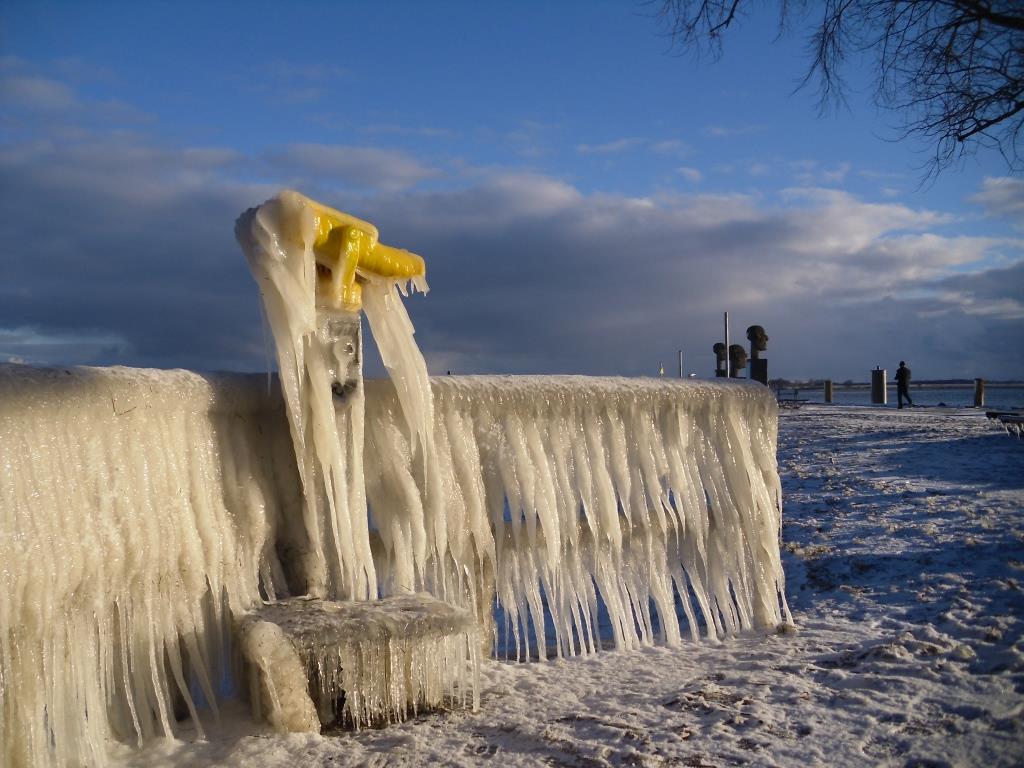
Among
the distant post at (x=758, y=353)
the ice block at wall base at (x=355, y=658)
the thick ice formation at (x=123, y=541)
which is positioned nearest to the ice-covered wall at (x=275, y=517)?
the thick ice formation at (x=123, y=541)

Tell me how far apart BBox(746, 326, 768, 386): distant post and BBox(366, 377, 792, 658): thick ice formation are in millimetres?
6143

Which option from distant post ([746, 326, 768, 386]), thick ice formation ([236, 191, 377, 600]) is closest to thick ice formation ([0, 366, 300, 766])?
thick ice formation ([236, 191, 377, 600])

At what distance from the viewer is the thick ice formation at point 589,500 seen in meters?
3.53

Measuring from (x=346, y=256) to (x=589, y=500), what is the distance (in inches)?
70.8

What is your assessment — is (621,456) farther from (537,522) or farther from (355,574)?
(355,574)

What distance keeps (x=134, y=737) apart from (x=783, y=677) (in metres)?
2.69

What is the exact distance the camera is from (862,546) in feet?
18.6

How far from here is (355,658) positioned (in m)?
2.75

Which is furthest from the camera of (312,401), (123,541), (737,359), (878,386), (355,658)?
(878,386)

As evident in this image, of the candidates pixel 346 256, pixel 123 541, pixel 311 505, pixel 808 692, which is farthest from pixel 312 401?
pixel 808 692

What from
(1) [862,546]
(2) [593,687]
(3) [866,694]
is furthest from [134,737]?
(1) [862,546]

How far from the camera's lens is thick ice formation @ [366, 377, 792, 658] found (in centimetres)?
353

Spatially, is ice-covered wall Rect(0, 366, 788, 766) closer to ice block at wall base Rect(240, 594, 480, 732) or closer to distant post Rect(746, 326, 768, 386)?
ice block at wall base Rect(240, 594, 480, 732)

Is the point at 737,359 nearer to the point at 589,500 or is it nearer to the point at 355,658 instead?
the point at 589,500
